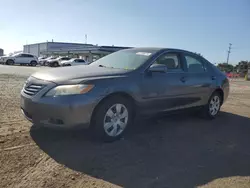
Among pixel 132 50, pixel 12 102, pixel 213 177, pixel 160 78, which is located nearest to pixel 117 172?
pixel 213 177

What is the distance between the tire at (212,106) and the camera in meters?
6.39

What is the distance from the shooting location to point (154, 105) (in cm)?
483

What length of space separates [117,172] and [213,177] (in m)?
1.22

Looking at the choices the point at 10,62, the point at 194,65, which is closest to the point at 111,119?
the point at 194,65

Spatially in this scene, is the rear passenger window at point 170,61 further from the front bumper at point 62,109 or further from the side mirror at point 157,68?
the front bumper at point 62,109

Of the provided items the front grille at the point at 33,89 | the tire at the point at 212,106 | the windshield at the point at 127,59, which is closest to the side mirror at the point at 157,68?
the windshield at the point at 127,59

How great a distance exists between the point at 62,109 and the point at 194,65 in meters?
3.42

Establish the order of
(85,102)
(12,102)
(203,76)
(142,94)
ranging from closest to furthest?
1. (85,102)
2. (142,94)
3. (203,76)
4. (12,102)

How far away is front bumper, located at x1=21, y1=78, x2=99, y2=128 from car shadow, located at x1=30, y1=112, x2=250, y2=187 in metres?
0.38

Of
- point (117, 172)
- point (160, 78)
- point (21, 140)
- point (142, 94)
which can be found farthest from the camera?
point (160, 78)

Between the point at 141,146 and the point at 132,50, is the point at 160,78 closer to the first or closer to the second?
the point at 132,50

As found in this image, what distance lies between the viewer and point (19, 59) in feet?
118

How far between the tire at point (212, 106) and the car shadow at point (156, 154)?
0.99m

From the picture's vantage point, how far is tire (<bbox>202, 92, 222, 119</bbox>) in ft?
21.0
